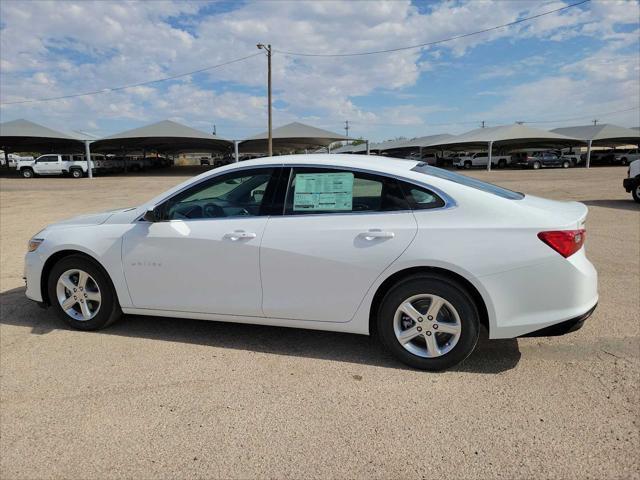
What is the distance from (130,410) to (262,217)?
5.35ft

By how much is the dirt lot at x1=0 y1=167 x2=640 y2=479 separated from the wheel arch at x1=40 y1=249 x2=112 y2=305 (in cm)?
34

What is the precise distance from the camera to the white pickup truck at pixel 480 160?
4616 cm

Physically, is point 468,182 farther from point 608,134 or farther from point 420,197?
point 608,134

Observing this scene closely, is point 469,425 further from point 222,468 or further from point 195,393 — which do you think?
point 195,393

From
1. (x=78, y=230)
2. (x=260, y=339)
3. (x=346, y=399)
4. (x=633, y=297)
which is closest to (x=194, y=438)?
(x=346, y=399)

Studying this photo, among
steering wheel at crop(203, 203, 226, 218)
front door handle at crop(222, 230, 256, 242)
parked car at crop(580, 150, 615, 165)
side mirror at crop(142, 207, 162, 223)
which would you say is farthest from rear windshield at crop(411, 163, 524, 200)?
parked car at crop(580, 150, 615, 165)

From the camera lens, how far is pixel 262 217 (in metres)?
3.59

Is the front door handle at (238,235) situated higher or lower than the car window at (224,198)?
lower

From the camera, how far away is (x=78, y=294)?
13.5ft

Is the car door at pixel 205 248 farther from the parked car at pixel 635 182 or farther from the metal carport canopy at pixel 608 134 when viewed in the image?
the metal carport canopy at pixel 608 134

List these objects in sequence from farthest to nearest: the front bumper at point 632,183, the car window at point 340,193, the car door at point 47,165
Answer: the car door at point 47,165 → the front bumper at point 632,183 → the car window at point 340,193

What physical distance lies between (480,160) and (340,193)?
47.6 m

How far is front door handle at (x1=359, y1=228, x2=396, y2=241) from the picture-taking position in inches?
127

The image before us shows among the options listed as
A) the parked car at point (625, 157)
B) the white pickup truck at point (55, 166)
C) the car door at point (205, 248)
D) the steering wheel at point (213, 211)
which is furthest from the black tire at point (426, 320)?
the parked car at point (625, 157)
